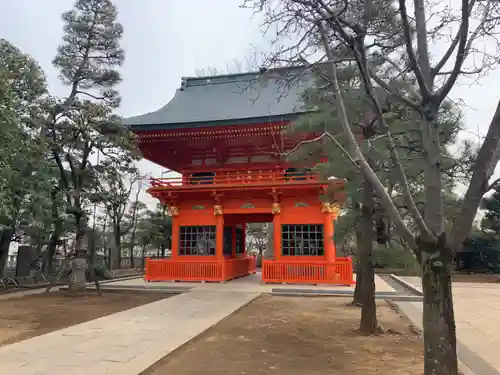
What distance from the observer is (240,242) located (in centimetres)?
1986

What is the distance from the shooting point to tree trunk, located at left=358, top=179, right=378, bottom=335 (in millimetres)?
6711

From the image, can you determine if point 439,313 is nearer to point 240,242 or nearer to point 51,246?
point 51,246

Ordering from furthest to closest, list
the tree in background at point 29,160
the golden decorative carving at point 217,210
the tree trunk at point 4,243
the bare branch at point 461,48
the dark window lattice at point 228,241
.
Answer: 1. the dark window lattice at point 228,241
2. the golden decorative carving at point 217,210
3. the tree trunk at point 4,243
4. the tree in background at point 29,160
5. the bare branch at point 461,48

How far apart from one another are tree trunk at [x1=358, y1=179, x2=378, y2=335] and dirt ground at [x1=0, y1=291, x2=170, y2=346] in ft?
17.9

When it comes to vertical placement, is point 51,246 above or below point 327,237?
below

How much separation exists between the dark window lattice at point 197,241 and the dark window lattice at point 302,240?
3010 mm

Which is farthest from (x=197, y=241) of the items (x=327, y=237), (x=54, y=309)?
(x=54, y=309)

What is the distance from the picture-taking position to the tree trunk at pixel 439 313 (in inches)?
139

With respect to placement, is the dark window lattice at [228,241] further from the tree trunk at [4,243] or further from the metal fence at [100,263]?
the tree trunk at [4,243]

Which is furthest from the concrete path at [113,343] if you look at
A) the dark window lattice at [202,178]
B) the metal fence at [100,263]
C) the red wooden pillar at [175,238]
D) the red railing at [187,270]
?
the metal fence at [100,263]

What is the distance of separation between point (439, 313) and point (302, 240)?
11538 millimetres

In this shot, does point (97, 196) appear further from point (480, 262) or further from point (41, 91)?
point (480, 262)

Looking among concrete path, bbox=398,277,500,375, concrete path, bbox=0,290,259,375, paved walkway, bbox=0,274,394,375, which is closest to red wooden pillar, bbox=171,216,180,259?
paved walkway, bbox=0,274,394,375

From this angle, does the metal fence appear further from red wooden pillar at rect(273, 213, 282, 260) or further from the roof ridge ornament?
the roof ridge ornament
